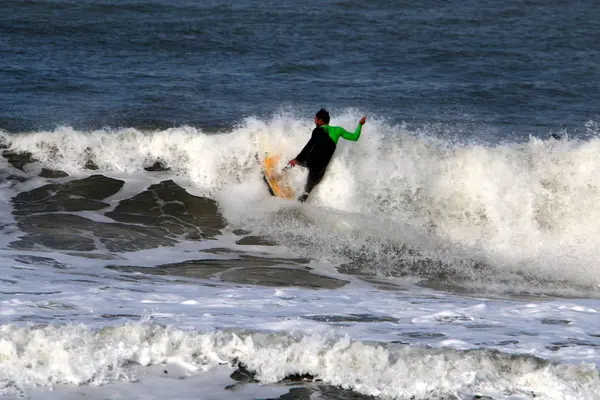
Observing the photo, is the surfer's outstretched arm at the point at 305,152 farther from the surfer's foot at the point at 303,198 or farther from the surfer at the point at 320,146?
the surfer's foot at the point at 303,198

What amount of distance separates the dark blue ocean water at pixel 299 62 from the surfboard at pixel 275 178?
10.7 ft

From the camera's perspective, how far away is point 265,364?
5.43 m

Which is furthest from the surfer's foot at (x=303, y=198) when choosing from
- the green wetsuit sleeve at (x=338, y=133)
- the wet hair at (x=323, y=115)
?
the wet hair at (x=323, y=115)

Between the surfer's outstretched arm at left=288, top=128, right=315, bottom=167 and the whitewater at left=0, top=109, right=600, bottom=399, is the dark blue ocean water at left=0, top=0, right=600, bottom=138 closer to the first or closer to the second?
the whitewater at left=0, top=109, right=600, bottom=399

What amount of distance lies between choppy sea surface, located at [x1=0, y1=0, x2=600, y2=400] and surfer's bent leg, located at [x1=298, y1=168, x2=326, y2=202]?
0.52ft

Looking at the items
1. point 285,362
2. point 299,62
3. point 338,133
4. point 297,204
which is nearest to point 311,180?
point 297,204

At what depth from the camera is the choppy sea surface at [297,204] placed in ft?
17.8

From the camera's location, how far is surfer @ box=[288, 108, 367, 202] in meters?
11.3

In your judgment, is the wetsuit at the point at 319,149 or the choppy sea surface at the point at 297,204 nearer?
the choppy sea surface at the point at 297,204

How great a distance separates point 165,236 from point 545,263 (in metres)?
4.52

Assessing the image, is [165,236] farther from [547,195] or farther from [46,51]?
[46,51]

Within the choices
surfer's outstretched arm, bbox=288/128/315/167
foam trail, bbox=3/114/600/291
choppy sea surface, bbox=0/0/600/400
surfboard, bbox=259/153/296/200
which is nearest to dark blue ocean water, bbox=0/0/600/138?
choppy sea surface, bbox=0/0/600/400

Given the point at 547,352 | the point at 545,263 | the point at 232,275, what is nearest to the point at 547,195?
the point at 545,263

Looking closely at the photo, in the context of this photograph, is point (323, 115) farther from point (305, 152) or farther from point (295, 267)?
point (295, 267)
